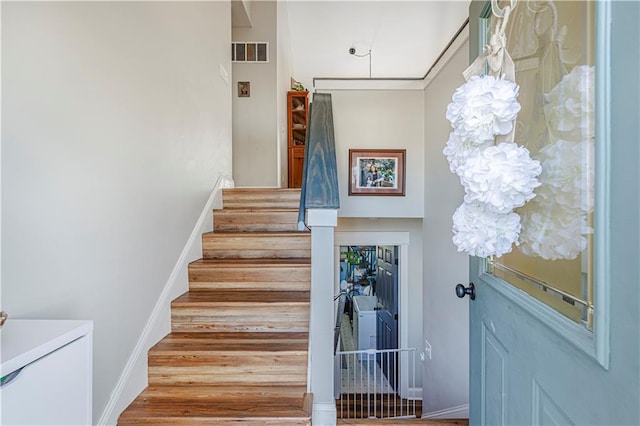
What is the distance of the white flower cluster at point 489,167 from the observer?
0.76m

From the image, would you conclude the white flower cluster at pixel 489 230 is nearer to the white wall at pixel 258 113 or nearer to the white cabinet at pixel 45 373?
the white cabinet at pixel 45 373

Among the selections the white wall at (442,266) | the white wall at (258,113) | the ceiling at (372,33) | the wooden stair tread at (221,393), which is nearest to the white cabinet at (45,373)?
the wooden stair tread at (221,393)

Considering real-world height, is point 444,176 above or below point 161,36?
below

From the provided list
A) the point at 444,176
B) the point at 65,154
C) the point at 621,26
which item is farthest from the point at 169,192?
the point at 444,176

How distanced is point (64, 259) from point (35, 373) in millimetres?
592

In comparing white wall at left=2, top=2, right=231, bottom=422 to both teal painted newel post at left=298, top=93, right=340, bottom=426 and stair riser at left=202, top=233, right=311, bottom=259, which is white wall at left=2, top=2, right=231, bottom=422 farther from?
teal painted newel post at left=298, top=93, right=340, bottom=426

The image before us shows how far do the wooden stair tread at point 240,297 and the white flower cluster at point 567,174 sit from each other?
1.37 m

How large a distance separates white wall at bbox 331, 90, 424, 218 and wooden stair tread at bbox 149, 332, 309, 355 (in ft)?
7.60

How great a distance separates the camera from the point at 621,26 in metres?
0.53

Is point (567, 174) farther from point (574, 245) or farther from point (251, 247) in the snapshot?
point (251, 247)

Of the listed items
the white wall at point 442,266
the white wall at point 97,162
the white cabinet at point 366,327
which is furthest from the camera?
the white cabinet at point 366,327

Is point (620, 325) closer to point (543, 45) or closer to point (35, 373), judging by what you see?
point (543, 45)

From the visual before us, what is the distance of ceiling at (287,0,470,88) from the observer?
149 inches

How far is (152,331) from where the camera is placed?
1.71 metres
